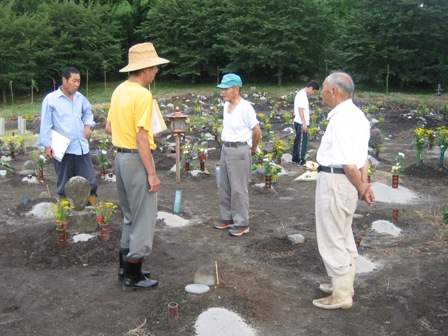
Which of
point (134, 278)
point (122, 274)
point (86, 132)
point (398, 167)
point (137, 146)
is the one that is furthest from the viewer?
point (398, 167)

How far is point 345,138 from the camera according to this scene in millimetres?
3775

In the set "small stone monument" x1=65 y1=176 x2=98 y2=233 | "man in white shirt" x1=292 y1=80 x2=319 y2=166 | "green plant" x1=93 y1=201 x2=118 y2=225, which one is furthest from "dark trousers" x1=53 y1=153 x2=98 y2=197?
"man in white shirt" x1=292 y1=80 x2=319 y2=166

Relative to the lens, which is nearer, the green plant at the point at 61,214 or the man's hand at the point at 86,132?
the green plant at the point at 61,214

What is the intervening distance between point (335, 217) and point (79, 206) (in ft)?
9.48

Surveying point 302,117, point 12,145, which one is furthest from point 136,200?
point 12,145

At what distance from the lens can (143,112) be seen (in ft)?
13.0

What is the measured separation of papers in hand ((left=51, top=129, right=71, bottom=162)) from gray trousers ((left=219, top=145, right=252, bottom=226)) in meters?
1.70

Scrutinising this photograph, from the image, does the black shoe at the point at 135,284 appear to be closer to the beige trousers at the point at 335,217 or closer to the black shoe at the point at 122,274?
the black shoe at the point at 122,274

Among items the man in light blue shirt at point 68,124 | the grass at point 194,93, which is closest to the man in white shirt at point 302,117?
the man in light blue shirt at point 68,124

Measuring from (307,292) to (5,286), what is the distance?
2574 mm

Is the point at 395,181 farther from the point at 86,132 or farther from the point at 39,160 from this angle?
the point at 39,160

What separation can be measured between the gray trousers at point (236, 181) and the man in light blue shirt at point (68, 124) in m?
1.49

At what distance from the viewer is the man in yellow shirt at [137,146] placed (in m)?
3.96

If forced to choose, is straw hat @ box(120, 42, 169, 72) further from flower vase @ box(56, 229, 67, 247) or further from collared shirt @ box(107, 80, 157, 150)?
flower vase @ box(56, 229, 67, 247)
